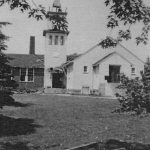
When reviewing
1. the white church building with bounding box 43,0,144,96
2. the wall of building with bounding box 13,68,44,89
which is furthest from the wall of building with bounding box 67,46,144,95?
the wall of building with bounding box 13,68,44,89

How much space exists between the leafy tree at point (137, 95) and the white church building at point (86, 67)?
61.7ft

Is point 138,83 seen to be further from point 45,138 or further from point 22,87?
point 22,87

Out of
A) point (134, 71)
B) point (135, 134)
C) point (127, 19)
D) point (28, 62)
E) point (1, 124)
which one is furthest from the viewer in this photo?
point (28, 62)

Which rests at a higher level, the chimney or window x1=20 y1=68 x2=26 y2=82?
the chimney

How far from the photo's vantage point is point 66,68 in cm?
4891

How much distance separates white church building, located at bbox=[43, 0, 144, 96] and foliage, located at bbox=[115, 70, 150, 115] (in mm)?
18889

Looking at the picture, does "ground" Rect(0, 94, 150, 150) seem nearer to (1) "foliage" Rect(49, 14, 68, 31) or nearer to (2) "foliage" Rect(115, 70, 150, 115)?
(2) "foliage" Rect(115, 70, 150, 115)

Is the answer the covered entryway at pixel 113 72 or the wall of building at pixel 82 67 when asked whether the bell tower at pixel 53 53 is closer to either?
the wall of building at pixel 82 67

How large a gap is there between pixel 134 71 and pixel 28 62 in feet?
47.0

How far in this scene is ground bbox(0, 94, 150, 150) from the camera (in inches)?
533

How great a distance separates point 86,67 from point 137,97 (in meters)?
24.2

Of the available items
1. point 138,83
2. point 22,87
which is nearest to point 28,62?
point 22,87

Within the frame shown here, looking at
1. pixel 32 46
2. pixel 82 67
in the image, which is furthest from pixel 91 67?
pixel 32 46

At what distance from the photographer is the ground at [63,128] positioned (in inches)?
533
